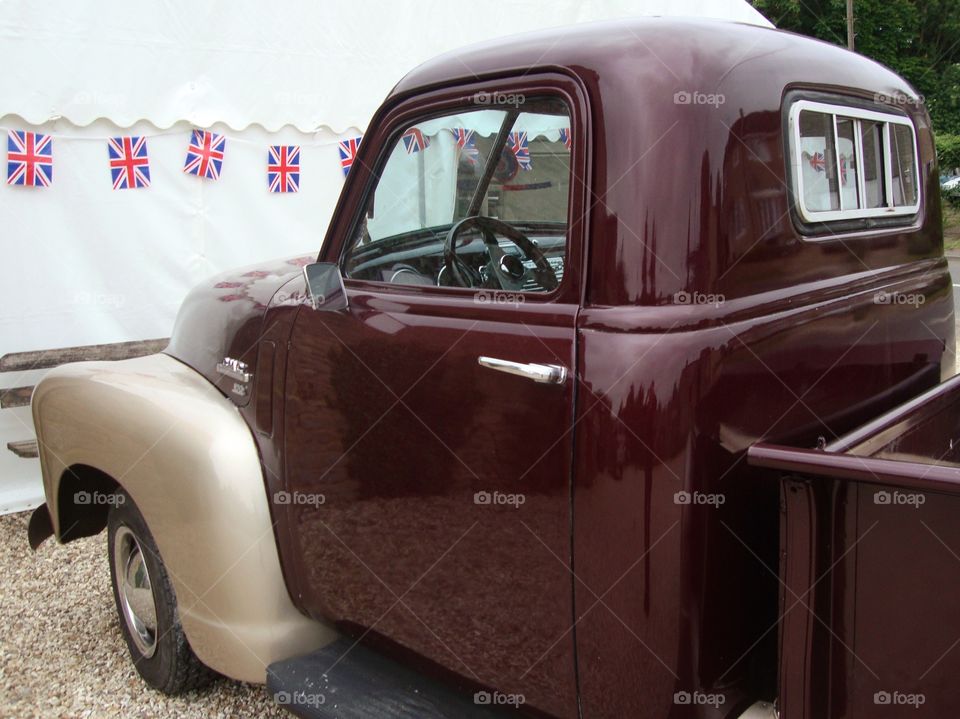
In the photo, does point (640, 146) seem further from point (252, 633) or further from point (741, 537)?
point (252, 633)

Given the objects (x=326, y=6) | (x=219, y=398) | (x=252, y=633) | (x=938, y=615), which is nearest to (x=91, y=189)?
(x=326, y=6)

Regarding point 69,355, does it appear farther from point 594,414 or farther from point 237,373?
point 594,414

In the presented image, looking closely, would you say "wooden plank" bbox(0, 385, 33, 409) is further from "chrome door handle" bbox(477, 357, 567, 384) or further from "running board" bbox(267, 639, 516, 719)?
"chrome door handle" bbox(477, 357, 567, 384)

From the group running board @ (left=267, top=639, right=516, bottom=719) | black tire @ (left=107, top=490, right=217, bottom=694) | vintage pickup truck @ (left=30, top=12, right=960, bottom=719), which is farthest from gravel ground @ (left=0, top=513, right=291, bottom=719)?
running board @ (left=267, top=639, right=516, bottom=719)

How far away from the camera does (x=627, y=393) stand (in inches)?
67.8

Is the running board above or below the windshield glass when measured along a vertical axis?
below

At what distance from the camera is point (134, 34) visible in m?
→ 5.44

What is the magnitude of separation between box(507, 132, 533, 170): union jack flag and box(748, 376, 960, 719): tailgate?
1172 millimetres

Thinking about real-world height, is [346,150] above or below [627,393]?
above

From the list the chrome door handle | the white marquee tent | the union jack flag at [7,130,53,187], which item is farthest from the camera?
the white marquee tent

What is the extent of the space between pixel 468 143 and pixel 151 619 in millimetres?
2001

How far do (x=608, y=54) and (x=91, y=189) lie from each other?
456 centimetres

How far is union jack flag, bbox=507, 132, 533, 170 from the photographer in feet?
7.89

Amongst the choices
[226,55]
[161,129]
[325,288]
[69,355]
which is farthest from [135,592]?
[226,55]
